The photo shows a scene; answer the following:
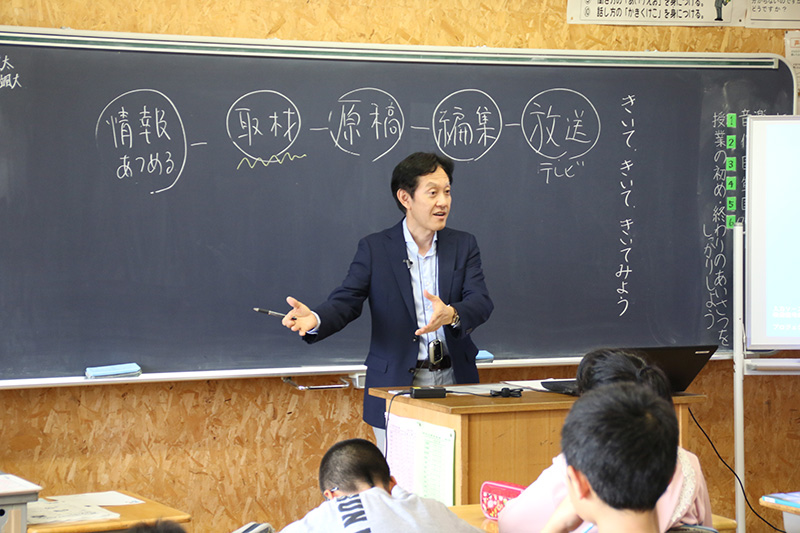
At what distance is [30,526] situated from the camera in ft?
6.74

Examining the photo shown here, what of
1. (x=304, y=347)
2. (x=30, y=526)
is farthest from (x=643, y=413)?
(x=304, y=347)

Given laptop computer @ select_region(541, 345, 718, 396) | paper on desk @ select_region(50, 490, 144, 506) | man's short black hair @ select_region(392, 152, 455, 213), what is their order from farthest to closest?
1. man's short black hair @ select_region(392, 152, 455, 213)
2. laptop computer @ select_region(541, 345, 718, 396)
3. paper on desk @ select_region(50, 490, 144, 506)

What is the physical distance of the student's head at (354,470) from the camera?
1977mm

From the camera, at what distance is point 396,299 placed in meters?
3.22

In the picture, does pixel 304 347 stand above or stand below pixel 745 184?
below

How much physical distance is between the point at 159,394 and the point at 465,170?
5.95 feet

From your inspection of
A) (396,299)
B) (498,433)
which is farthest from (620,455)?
(396,299)

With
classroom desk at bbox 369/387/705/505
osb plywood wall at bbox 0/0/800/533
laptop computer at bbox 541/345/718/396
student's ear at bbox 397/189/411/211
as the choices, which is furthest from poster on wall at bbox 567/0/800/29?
classroom desk at bbox 369/387/705/505

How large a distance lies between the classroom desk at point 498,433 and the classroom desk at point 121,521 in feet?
2.71

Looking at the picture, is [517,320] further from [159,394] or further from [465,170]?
[159,394]

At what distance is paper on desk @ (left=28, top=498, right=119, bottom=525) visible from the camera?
212 cm

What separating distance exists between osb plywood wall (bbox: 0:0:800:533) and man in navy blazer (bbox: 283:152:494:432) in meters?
0.81

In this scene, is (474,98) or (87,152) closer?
(87,152)

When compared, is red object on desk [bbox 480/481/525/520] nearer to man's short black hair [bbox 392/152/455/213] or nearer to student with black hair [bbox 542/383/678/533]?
student with black hair [bbox 542/383/678/533]
